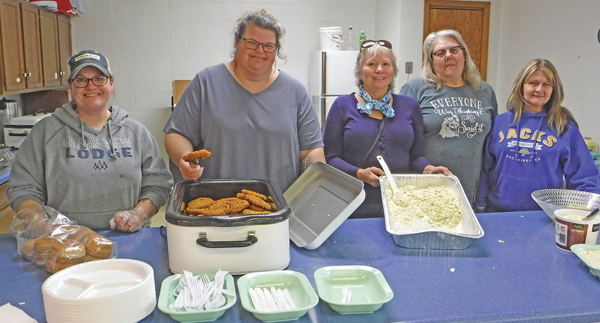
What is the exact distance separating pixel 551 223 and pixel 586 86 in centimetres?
244

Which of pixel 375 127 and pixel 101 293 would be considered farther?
pixel 375 127

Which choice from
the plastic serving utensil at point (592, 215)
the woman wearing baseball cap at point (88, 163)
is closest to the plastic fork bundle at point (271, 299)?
the woman wearing baseball cap at point (88, 163)

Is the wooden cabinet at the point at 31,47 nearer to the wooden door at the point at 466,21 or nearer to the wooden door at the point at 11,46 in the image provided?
the wooden door at the point at 11,46

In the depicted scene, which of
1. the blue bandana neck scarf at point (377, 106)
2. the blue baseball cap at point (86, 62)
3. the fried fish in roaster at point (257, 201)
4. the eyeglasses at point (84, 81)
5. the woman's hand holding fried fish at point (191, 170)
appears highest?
the blue baseball cap at point (86, 62)

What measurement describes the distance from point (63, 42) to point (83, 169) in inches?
138

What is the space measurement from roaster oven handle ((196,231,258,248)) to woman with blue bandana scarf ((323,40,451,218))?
0.89 m

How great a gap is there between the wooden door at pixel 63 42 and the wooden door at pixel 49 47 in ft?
0.22

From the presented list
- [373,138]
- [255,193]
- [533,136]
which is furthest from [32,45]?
[533,136]

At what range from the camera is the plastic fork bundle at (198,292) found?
1104 mm

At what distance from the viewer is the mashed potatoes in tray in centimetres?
162

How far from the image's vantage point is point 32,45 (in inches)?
157

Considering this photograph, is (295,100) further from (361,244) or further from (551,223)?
(551,223)

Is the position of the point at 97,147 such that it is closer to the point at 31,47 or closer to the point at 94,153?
the point at 94,153

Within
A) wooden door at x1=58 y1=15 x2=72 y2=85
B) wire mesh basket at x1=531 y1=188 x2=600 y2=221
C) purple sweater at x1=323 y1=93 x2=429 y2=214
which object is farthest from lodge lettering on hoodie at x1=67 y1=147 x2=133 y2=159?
wooden door at x1=58 y1=15 x2=72 y2=85
